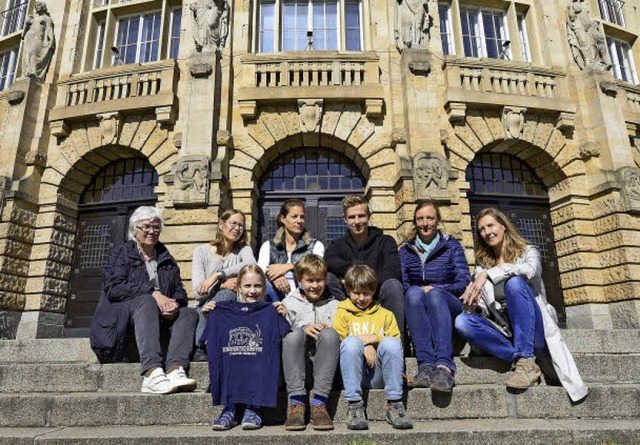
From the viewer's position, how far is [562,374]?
3.63 metres

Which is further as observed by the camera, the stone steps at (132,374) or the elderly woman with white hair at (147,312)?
the stone steps at (132,374)

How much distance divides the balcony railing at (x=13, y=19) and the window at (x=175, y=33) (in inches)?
208

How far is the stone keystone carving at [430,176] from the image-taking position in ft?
28.5

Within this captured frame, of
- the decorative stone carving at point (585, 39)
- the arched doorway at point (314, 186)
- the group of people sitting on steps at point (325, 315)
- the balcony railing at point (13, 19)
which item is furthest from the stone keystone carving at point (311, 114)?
the balcony railing at point (13, 19)

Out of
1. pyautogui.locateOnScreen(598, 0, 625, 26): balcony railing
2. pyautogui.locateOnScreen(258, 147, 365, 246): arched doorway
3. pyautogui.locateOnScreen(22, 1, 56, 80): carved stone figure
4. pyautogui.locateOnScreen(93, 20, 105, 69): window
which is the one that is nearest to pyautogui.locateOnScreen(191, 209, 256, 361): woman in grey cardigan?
pyautogui.locateOnScreen(258, 147, 365, 246): arched doorway

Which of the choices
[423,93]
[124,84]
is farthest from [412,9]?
[124,84]

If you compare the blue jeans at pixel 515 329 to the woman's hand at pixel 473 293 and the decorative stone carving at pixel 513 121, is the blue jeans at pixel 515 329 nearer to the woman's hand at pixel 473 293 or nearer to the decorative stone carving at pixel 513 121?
the woman's hand at pixel 473 293

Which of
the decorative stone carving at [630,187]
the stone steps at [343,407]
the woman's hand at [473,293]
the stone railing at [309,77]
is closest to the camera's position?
the stone steps at [343,407]

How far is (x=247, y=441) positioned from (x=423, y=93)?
8.54m

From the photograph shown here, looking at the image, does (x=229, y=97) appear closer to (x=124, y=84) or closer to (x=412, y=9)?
(x=124, y=84)

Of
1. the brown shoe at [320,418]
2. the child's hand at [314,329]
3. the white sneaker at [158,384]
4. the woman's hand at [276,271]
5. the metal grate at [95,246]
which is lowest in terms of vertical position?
the brown shoe at [320,418]

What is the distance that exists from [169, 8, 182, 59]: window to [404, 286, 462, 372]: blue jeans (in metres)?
10.5

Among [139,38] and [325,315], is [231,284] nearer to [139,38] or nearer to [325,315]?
[325,315]

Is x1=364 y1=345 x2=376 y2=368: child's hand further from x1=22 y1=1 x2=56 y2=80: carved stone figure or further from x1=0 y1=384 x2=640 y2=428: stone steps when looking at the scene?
x1=22 y1=1 x2=56 y2=80: carved stone figure
